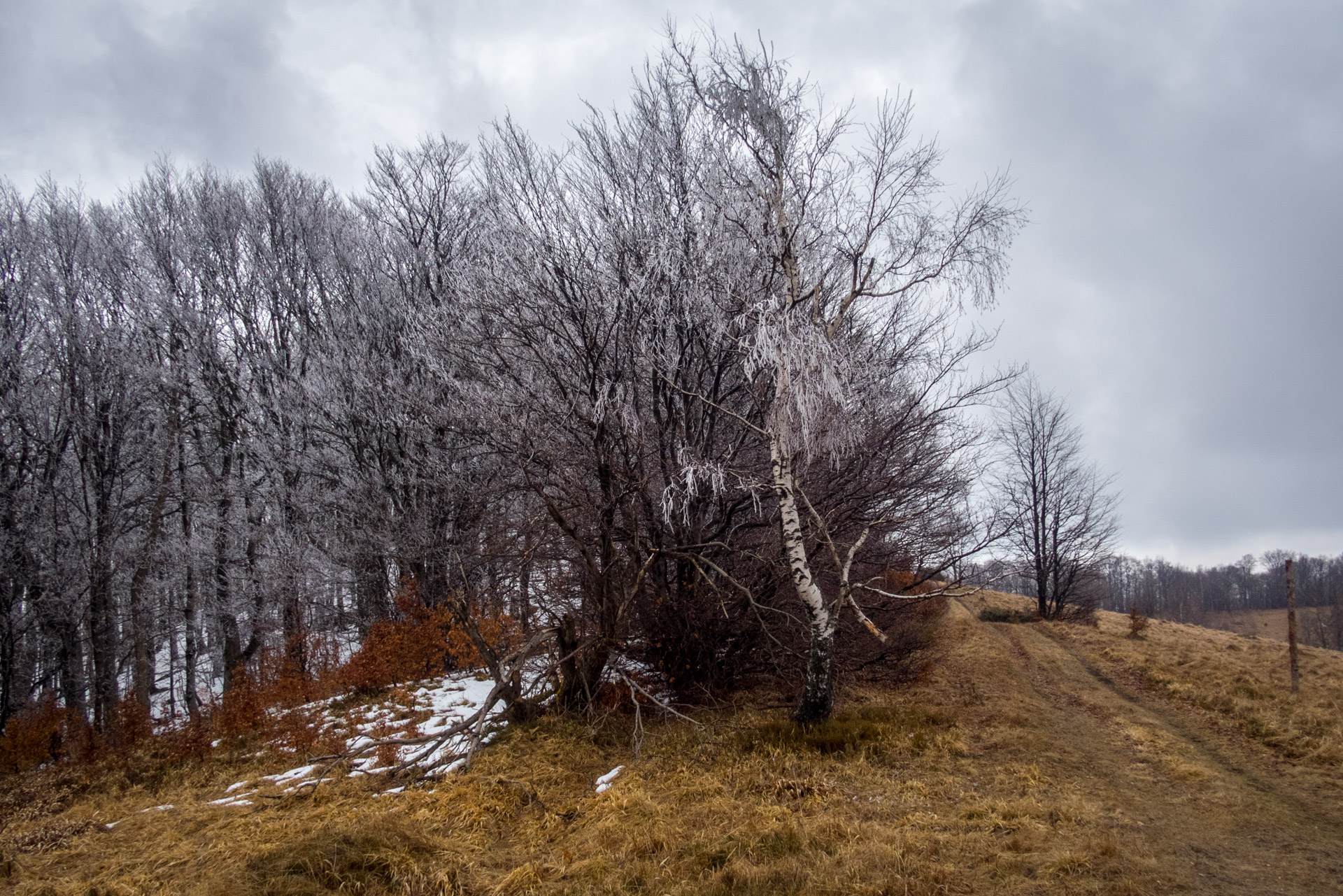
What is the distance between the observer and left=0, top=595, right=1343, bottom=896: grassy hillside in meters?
4.17

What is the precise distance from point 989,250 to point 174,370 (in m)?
15.0

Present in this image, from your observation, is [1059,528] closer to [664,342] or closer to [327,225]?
[664,342]

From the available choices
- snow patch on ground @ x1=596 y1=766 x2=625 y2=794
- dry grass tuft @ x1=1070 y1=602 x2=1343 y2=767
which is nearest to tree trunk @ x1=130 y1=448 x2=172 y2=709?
snow patch on ground @ x1=596 y1=766 x2=625 y2=794

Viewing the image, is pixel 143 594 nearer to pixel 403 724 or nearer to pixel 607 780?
pixel 403 724

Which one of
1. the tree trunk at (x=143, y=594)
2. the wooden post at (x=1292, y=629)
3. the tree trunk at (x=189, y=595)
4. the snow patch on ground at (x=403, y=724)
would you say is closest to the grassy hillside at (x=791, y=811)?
the wooden post at (x=1292, y=629)

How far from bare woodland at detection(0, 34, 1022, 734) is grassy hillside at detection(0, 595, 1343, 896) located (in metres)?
1.29

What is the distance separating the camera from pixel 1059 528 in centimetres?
2175

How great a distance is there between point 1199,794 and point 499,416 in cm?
849

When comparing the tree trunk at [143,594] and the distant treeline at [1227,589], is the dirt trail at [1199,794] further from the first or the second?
the distant treeline at [1227,589]

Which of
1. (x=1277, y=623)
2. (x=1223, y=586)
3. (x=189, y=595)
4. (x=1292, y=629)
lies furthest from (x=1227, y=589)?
(x=189, y=595)

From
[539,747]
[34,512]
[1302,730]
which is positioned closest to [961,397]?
[1302,730]

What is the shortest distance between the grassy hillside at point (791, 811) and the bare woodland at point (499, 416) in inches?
50.7

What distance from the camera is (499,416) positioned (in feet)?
30.3

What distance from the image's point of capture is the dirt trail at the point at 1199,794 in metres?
4.14
